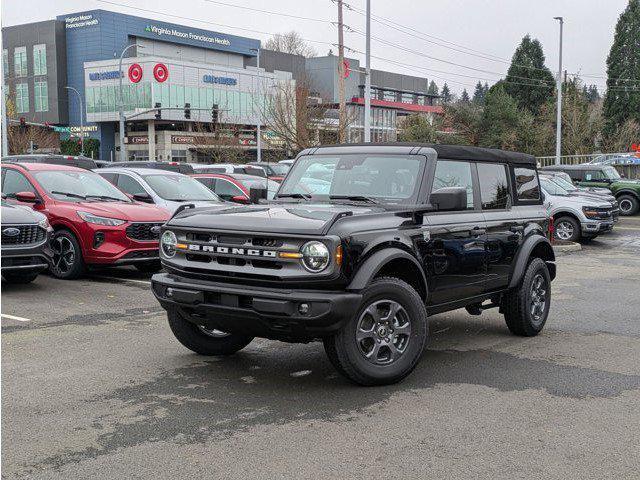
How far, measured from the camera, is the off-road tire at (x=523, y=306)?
25.2 feet

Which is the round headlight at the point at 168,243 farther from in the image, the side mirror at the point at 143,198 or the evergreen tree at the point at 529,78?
the evergreen tree at the point at 529,78

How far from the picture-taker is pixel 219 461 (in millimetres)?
4285

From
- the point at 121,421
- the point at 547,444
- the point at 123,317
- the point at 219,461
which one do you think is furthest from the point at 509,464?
the point at 123,317

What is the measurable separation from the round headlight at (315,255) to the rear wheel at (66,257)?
6832 mm

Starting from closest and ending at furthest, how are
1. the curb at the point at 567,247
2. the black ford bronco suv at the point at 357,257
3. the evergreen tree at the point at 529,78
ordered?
the black ford bronco suv at the point at 357,257
the curb at the point at 567,247
the evergreen tree at the point at 529,78

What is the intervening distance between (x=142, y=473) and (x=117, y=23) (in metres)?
89.3

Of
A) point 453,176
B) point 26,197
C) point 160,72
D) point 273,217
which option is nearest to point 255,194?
point 273,217

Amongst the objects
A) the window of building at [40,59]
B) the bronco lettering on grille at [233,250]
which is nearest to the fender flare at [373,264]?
the bronco lettering on grille at [233,250]

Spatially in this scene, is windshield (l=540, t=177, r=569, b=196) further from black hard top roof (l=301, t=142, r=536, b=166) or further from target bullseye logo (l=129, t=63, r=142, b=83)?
target bullseye logo (l=129, t=63, r=142, b=83)

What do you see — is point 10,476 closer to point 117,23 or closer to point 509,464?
point 509,464

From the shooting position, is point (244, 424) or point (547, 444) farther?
point (244, 424)

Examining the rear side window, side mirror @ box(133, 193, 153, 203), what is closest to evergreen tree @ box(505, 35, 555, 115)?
side mirror @ box(133, 193, 153, 203)

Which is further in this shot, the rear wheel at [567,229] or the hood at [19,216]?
the rear wheel at [567,229]

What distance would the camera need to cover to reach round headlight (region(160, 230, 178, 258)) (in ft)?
20.1
